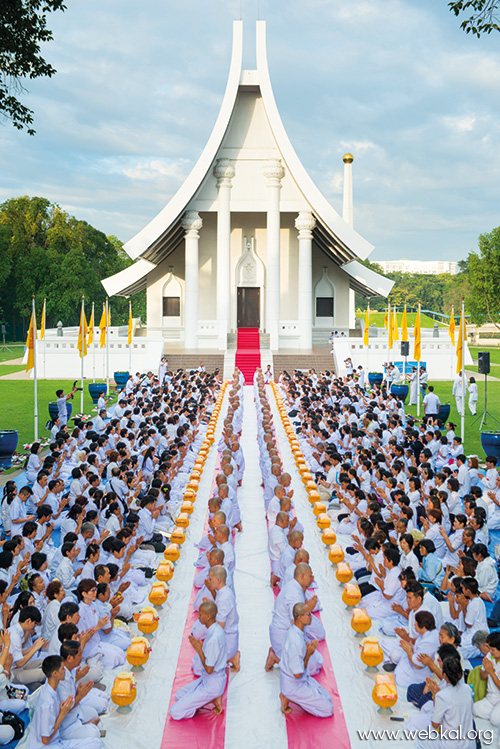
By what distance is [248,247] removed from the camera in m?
29.4

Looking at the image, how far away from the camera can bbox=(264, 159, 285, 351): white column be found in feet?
84.8

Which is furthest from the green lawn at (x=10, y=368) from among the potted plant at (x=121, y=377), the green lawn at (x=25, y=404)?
the potted plant at (x=121, y=377)

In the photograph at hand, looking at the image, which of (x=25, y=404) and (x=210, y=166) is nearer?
(x=25, y=404)

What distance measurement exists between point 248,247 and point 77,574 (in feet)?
78.4

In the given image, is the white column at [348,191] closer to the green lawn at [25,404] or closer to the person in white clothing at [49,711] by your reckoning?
the green lawn at [25,404]

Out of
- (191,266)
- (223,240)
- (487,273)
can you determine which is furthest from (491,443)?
(487,273)

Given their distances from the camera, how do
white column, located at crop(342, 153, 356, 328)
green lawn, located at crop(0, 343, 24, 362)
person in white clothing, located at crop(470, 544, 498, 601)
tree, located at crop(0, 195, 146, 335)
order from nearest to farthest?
person in white clothing, located at crop(470, 544, 498, 601), white column, located at crop(342, 153, 356, 328), green lawn, located at crop(0, 343, 24, 362), tree, located at crop(0, 195, 146, 335)

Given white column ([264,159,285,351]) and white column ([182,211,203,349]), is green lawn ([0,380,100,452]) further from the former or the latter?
white column ([264,159,285,351])

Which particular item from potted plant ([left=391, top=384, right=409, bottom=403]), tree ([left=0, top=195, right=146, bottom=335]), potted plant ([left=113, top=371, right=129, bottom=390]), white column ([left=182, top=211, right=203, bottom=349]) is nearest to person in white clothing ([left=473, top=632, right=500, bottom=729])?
potted plant ([left=391, top=384, right=409, bottom=403])

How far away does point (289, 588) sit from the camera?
587 centimetres

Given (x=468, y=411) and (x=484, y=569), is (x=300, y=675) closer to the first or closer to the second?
(x=484, y=569)

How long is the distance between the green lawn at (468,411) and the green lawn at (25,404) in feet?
32.1

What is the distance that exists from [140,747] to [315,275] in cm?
2694

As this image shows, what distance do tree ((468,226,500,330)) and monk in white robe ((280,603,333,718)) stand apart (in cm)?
3927
